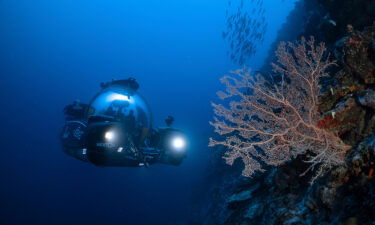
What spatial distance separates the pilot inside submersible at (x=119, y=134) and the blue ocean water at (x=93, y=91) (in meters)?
11.5

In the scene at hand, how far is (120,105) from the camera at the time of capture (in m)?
6.11

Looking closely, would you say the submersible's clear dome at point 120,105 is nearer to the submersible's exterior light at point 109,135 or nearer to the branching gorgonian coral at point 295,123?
the submersible's exterior light at point 109,135

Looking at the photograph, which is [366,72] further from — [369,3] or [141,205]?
[141,205]

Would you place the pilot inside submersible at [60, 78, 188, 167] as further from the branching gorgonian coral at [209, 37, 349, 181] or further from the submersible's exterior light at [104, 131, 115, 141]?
the branching gorgonian coral at [209, 37, 349, 181]

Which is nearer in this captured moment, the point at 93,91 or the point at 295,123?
the point at 295,123

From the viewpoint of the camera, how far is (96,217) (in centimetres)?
2288

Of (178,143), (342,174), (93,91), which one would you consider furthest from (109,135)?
(93,91)

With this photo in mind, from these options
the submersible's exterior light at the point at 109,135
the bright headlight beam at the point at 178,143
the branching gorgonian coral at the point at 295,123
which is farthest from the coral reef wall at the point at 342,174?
the submersible's exterior light at the point at 109,135

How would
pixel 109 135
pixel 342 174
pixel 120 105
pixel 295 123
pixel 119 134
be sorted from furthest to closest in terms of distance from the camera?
pixel 120 105 < pixel 119 134 < pixel 109 135 < pixel 295 123 < pixel 342 174

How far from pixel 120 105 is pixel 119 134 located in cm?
181

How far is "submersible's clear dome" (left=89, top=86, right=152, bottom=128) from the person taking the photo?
5.95 metres

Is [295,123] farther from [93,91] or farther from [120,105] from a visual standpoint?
[93,91]

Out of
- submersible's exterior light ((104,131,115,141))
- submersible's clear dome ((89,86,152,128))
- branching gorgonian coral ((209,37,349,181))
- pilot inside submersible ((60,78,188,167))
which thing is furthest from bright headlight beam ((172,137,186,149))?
branching gorgonian coral ((209,37,349,181))

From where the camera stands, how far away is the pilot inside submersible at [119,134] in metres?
4.40
